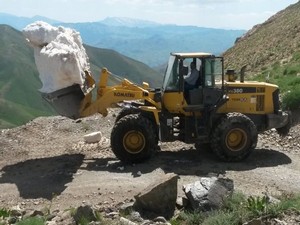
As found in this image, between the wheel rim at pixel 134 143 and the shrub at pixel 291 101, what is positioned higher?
the shrub at pixel 291 101

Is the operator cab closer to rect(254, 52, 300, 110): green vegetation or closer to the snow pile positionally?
the snow pile

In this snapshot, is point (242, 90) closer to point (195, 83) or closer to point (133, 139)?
point (195, 83)

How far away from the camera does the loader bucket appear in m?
13.8

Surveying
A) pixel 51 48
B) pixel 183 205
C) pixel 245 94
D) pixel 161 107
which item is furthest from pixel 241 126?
pixel 51 48

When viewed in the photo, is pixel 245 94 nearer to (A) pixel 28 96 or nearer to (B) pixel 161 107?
(B) pixel 161 107

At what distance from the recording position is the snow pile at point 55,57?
1342 centimetres

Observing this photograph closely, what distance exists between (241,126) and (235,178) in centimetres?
186

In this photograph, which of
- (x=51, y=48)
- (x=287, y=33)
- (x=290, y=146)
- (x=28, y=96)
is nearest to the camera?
(x=51, y=48)

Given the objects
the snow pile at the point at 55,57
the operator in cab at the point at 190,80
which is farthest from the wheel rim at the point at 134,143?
the snow pile at the point at 55,57

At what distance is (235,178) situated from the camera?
1248 cm

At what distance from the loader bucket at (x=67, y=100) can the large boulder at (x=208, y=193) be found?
5.00 m

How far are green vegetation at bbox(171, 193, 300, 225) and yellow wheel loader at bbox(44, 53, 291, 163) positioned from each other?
3960 mm

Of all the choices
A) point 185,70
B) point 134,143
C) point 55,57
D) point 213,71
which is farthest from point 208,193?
point 55,57

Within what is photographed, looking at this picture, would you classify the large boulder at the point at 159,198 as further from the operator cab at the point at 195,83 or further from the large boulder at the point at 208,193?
the operator cab at the point at 195,83
